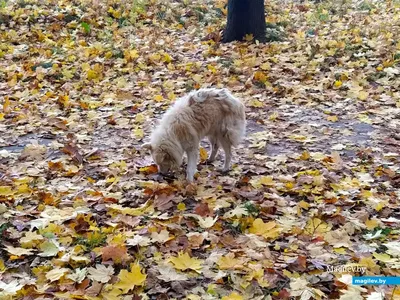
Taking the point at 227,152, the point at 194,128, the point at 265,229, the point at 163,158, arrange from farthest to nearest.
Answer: the point at 227,152, the point at 194,128, the point at 163,158, the point at 265,229

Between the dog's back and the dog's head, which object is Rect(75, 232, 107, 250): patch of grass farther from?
the dog's back

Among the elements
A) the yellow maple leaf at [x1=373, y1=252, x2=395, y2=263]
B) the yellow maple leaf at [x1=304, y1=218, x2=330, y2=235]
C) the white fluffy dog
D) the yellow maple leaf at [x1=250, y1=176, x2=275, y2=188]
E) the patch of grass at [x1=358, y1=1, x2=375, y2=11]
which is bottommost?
the yellow maple leaf at [x1=250, y1=176, x2=275, y2=188]

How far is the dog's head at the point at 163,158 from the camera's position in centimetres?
562

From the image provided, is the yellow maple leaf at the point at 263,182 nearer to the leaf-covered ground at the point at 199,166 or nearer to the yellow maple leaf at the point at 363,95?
the leaf-covered ground at the point at 199,166

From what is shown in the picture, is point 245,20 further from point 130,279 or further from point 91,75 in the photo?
point 130,279

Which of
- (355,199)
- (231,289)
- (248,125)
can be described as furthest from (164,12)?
(231,289)

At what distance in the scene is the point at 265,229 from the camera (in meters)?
4.41

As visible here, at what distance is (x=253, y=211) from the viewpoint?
15.6ft

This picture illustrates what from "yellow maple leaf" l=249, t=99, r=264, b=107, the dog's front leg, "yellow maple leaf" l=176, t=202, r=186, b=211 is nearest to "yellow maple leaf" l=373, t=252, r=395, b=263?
"yellow maple leaf" l=176, t=202, r=186, b=211

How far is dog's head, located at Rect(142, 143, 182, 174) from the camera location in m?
5.62

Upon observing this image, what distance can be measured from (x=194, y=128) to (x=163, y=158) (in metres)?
0.53

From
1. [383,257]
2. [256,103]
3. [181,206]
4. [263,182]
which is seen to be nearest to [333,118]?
[256,103]

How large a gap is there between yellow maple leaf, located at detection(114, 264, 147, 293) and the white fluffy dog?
2.19 m

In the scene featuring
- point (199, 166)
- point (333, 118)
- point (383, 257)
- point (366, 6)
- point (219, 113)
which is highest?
point (366, 6)
